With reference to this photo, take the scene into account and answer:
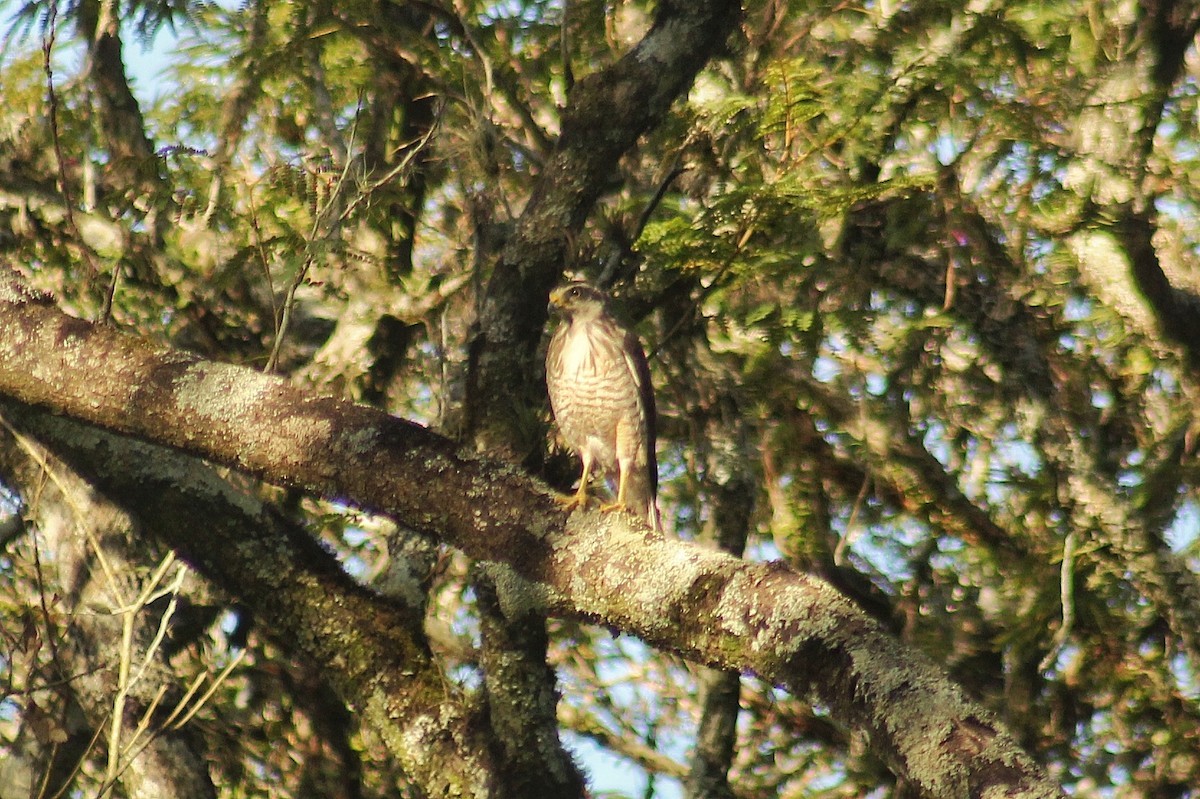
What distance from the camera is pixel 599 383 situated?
473 cm

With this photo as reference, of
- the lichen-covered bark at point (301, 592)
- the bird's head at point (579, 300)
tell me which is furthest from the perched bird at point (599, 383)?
the lichen-covered bark at point (301, 592)

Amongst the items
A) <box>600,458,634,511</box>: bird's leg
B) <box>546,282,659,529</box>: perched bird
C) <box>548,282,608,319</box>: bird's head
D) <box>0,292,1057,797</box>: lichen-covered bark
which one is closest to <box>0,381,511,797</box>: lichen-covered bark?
<box>0,292,1057,797</box>: lichen-covered bark

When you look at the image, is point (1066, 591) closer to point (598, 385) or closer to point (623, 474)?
point (623, 474)

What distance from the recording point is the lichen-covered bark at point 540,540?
2.02 metres

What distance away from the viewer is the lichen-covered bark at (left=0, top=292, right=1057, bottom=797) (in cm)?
202

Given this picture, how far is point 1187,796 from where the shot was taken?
17.9 feet

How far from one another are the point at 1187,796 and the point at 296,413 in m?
4.28

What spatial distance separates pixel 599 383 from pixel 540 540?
212 cm

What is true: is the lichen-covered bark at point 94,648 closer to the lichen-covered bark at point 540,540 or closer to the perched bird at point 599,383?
the lichen-covered bark at point 540,540

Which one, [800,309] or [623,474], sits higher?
[800,309]

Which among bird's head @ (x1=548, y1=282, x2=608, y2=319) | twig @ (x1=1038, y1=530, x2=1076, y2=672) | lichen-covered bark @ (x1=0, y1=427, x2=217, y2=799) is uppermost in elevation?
bird's head @ (x1=548, y1=282, x2=608, y2=319)

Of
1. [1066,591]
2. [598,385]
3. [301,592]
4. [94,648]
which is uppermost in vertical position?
[598,385]

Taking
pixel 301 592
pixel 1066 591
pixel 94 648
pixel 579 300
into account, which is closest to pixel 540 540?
pixel 301 592

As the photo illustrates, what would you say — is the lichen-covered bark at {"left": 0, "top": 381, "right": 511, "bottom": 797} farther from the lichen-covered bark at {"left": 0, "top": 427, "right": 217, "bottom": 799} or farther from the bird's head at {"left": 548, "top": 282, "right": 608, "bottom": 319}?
the bird's head at {"left": 548, "top": 282, "right": 608, "bottom": 319}
